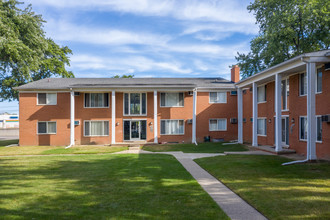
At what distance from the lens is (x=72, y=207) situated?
6523mm

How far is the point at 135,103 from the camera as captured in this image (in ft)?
82.4

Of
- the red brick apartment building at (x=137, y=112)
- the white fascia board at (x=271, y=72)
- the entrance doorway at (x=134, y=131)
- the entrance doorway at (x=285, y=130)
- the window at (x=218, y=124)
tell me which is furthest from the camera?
the window at (x=218, y=124)

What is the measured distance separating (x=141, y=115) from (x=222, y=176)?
15625 millimetres

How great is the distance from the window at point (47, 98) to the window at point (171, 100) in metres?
9.56

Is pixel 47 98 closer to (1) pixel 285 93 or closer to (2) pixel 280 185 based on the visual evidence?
(1) pixel 285 93

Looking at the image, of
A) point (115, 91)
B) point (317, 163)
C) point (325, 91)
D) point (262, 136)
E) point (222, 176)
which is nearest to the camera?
point (222, 176)

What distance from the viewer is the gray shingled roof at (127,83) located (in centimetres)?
2339

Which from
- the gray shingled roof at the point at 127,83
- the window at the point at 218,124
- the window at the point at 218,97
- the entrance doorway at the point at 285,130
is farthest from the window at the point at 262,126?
the gray shingled roof at the point at 127,83

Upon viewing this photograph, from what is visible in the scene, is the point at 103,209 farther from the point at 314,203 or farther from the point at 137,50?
the point at 137,50

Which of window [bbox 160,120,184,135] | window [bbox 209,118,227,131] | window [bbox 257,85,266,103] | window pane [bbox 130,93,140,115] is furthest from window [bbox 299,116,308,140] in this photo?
window pane [bbox 130,93,140,115]

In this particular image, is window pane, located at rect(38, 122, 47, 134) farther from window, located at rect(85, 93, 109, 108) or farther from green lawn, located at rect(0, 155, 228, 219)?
green lawn, located at rect(0, 155, 228, 219)

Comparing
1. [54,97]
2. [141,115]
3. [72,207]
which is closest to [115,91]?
[141,115]

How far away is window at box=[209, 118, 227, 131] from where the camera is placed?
25.8 meters

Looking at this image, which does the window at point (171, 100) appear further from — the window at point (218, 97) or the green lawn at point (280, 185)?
the green lawn at point (280, 185)
